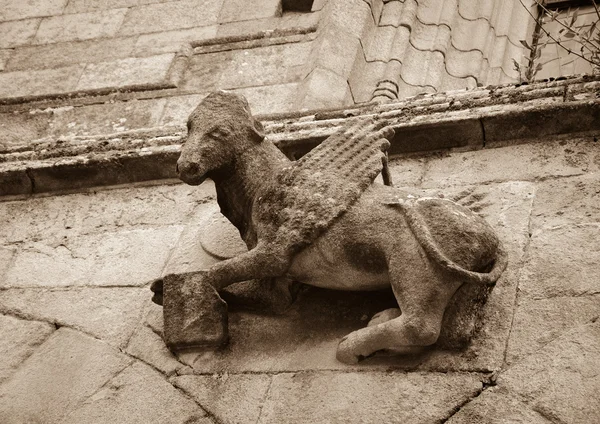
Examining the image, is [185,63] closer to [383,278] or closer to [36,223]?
[36,223]

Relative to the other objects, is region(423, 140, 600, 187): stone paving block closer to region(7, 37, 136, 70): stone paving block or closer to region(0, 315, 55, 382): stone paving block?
region(0, 315, 55, 382): stone paving block

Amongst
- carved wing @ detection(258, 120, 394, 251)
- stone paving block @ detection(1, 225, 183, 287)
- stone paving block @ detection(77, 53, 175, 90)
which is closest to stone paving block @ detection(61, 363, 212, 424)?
stone paving block @ detection(1, 225, 183, 287)

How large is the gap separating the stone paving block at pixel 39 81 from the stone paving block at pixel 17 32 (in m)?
0.38

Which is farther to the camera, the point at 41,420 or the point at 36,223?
the point at 36,223

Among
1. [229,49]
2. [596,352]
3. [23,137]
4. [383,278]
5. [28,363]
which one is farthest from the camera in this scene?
[229,49]

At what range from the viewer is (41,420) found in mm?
3244

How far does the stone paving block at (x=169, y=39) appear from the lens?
563 centimetres

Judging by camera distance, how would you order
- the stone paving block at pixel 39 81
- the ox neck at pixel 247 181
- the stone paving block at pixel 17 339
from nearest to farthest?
the ox neck at pixel 247 181
the stone paving block at pixel 17 339
the stone paving block at pixel 39 81

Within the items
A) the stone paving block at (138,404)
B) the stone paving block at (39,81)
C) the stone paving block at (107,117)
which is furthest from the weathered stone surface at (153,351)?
the stone paving block at (39,81)

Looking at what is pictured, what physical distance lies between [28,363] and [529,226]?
1893mm

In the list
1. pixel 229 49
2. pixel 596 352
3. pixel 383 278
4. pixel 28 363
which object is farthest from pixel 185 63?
pixel 596 352

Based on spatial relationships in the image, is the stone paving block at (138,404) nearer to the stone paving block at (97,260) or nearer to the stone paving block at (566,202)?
the stone paving block at (97,260)

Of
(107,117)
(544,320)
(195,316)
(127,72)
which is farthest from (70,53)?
(544,320)

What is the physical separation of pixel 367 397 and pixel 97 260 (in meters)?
1.49
